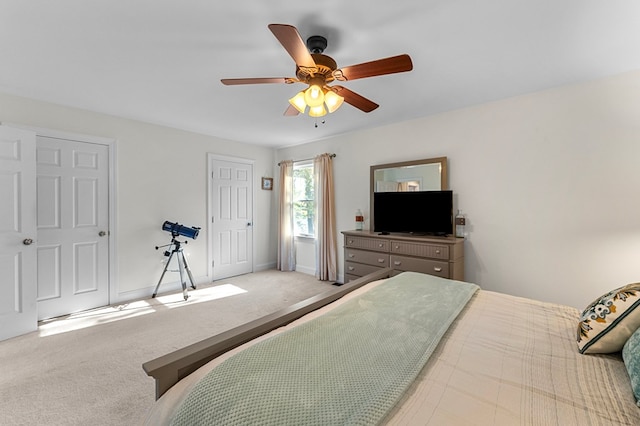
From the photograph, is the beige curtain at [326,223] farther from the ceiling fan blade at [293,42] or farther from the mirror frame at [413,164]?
the ceiling fan blade at [293,42]

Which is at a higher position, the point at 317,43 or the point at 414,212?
the point at 317,43

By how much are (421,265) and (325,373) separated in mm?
2488

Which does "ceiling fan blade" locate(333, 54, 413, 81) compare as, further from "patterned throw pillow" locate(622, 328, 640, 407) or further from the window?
the window

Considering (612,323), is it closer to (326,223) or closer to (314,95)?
(314,95)

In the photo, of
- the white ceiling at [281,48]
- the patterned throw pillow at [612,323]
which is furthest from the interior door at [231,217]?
the patterned throw pillow at [612,323]

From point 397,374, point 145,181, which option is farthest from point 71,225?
point 397,374

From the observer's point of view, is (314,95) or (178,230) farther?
(178,230)

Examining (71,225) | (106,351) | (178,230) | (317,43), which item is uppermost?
(317,43)

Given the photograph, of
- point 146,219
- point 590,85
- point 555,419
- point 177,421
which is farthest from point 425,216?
point 146,219

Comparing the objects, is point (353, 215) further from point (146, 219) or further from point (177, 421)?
point (177, 421)

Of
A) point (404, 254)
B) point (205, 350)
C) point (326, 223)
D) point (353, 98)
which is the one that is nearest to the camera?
point (205, 350)

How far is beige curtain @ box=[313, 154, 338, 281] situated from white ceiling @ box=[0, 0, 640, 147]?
1.66 meters

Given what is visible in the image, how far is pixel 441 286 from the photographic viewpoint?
1.89 m

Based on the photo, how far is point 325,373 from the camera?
3.02ft
